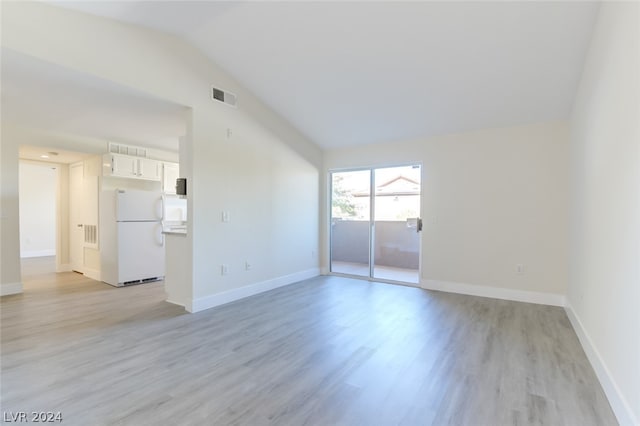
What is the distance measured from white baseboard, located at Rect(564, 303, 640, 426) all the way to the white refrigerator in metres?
5.92

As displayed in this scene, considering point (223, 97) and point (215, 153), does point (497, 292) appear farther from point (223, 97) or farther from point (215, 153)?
point (223, 97)

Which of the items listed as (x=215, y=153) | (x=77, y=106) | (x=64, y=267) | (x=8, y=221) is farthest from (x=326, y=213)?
(x=64, y=267)

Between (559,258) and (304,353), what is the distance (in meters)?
3.60

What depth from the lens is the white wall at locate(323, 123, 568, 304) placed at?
3.88m

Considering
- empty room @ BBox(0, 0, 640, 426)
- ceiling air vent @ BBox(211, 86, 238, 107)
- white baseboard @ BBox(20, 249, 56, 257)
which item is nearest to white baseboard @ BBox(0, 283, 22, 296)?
empty room @ BBox(0, 0, 640, 426)

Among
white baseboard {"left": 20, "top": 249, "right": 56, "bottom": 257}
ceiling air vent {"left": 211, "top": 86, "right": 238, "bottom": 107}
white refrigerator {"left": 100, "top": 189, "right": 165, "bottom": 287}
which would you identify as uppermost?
ceiling air vent {"left": 211, "top": 86, "right": 238, "bottom": 107}

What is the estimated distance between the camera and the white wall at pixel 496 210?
3.88m

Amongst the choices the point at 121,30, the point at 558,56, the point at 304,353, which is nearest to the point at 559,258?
the point at 558,56

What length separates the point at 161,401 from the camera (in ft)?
6.11

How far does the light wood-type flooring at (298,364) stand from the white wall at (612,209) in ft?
0.79

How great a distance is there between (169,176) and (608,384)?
22.1 ft

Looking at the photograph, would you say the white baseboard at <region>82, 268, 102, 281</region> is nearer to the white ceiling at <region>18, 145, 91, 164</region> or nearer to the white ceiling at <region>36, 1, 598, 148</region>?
the white ceiling at <region>18, 145, 91, 164</region>

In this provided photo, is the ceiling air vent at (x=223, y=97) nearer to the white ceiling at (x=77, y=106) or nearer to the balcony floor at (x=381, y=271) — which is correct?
the white ceiling at (x=77, y=106)

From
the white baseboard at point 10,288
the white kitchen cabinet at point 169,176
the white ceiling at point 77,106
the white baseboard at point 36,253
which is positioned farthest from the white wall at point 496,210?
the white baseboard at point 36,253
